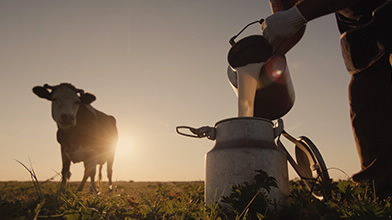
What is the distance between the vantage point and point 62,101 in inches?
286

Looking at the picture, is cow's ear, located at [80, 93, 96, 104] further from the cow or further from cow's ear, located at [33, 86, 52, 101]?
cow's ear, located at [33, 86, 52, 101]

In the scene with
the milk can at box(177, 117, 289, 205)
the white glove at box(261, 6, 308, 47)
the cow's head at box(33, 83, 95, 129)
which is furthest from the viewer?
the cow's head at box(33, 83, 95, 129)

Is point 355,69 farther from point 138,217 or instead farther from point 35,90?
point 35,90

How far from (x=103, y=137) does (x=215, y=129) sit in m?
7.39

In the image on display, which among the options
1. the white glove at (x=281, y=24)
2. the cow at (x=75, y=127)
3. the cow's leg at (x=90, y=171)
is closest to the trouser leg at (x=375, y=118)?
the white glove at (x=281, y=24)

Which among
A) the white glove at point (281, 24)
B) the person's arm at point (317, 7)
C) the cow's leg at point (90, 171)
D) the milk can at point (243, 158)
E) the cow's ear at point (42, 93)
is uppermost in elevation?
the cow's ear at point (42, 93)

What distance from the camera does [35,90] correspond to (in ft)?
24.2

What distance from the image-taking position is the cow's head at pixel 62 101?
7.25 meters

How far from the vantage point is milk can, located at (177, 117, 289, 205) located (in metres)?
2.09

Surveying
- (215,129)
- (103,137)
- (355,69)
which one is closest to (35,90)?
(103,137)

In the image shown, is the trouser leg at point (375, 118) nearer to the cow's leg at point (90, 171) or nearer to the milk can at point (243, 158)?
the milk can at point (243, 158)

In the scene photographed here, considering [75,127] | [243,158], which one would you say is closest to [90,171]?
[75,127]

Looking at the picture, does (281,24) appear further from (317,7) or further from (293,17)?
(317,7)

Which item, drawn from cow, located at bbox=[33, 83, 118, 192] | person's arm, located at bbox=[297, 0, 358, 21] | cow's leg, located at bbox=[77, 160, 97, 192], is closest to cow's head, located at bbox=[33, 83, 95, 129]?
cow, located at bbox=[33, 83, 118, 192]
